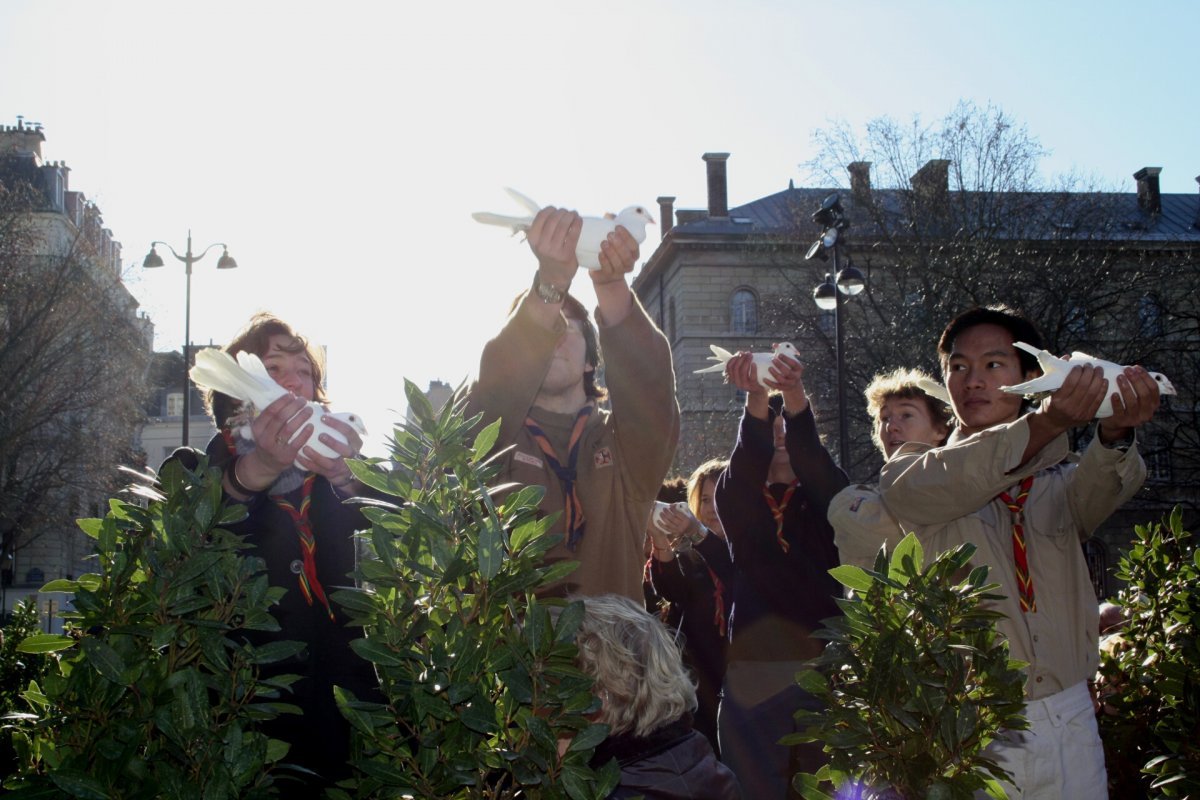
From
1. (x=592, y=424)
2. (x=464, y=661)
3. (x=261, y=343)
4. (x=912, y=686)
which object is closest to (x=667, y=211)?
(x=261, y=343)

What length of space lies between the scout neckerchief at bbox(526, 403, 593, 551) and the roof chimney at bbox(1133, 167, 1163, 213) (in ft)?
154

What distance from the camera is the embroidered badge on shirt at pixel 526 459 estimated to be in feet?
11.5

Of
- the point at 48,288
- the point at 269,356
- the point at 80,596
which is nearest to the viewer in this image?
the point at 80,596

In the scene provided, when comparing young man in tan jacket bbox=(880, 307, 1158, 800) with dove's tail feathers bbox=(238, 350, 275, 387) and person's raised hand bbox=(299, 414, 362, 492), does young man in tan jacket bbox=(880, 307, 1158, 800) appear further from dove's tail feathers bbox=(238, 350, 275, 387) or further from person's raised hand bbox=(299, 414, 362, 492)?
dove's tail feathers bbox=(238, 350, 275, 387)

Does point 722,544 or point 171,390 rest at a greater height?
point 171,390

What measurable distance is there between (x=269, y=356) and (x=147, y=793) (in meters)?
2.07

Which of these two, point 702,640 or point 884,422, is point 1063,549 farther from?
point 702,640

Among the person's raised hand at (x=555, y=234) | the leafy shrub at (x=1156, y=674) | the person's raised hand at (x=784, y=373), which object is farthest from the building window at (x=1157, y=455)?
the person's raised hand at (x=555, y=234)

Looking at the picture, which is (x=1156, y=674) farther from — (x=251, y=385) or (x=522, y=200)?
(x=251, y=385)

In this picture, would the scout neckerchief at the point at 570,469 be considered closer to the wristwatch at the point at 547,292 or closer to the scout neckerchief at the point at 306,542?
the wristwatch at the point at 547,292

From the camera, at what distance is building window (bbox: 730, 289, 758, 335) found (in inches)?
1794

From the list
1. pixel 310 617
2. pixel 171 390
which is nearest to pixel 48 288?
pixel 310 617

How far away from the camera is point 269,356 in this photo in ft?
13.1

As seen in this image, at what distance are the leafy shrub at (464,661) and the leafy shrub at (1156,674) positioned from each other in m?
2.22
